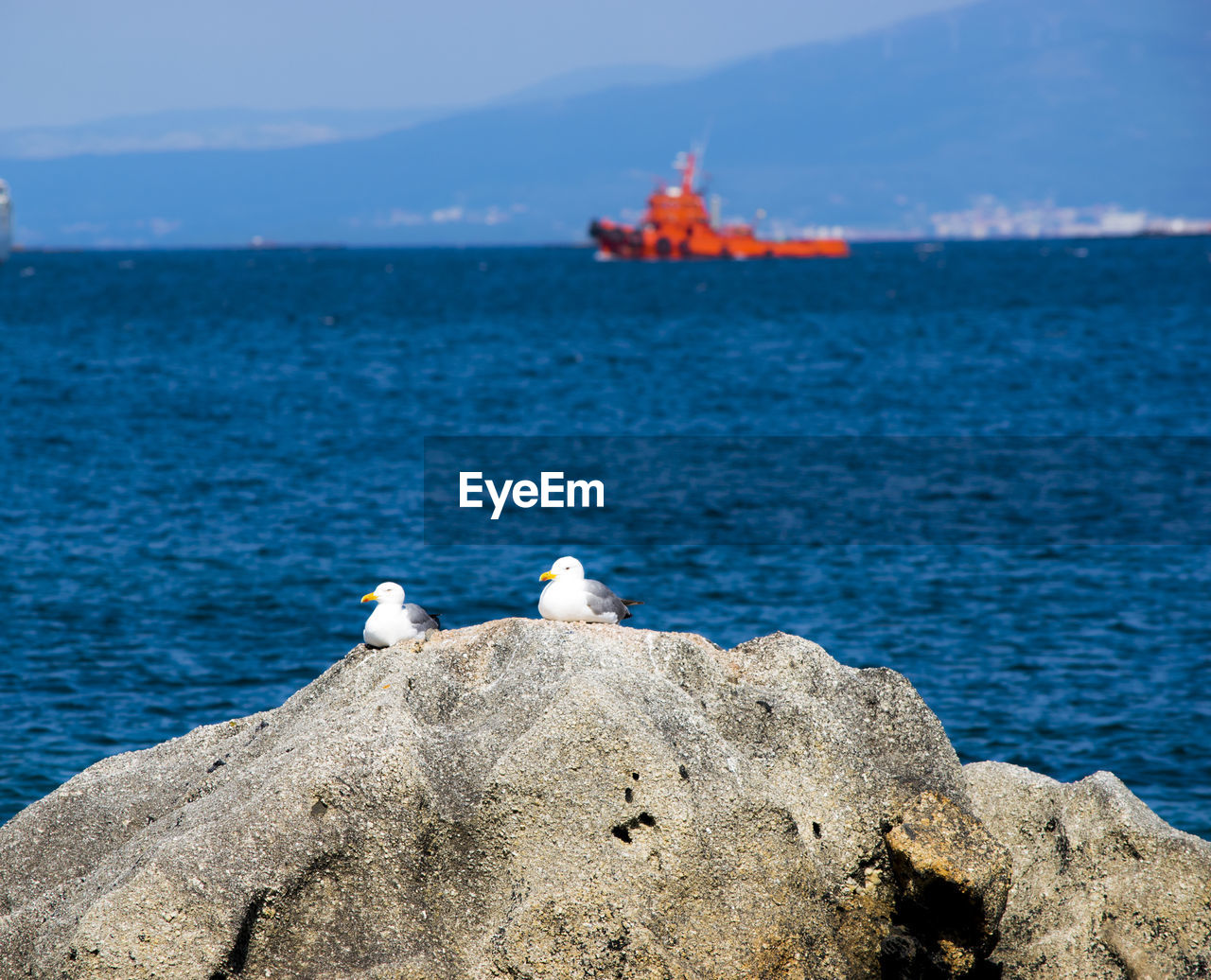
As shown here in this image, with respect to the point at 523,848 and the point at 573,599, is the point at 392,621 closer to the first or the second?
the point at 573,599

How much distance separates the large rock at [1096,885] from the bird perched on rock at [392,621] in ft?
11.2

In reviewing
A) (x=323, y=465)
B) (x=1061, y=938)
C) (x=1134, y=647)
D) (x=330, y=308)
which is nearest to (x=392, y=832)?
(x=1061, y=938)

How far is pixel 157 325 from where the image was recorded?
60.4 metres

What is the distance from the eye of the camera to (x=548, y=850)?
22.3ft

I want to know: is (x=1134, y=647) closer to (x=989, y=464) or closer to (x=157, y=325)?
(x=989, y=464)

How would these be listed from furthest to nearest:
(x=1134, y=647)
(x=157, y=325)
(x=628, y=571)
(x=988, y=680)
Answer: (x=157, y=325) < (x=628, y=571) < (x=1134, y=647) < (x=988, y=680)

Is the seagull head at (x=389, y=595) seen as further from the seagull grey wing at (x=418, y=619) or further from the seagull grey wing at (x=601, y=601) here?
the seagull grey wing at (x=601, y=601)

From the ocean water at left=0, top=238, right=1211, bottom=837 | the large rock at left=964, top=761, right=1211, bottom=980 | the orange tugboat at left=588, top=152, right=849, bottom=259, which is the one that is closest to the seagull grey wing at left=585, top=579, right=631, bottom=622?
the large rock at left=964, top=761, right=1211, bottom=980

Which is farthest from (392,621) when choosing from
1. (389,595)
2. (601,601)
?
(601,601)

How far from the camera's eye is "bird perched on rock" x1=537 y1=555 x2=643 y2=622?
8.24 metres

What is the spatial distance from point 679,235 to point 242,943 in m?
119

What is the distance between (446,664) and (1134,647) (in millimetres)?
9777

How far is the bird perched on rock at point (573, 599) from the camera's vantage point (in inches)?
324

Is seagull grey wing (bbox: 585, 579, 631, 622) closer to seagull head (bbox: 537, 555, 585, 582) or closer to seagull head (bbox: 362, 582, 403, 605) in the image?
seagull head (bbox: 537, 555, 585, 582)
